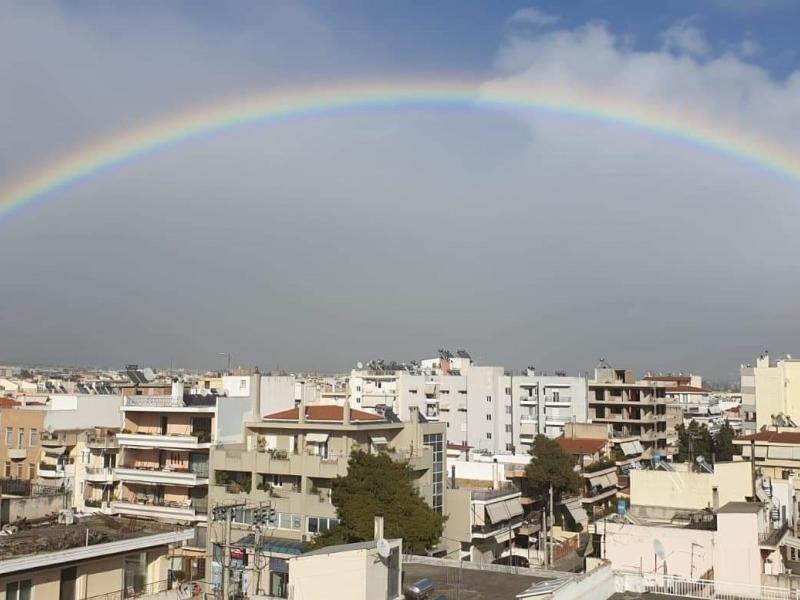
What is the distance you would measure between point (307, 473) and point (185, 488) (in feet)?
29.4

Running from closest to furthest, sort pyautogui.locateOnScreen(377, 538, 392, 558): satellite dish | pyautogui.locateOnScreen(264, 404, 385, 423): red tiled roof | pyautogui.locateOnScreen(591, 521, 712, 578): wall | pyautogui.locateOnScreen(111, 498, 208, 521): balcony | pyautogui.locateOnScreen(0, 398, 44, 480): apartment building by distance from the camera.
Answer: pyautogui.locateOnScreen(377, 538, 392, 558): satellite dish < pyautogui.locateOnScreen(591, 521, 712, 578): wall < pyautogui.locateOnScreen(264, 404, 385, 423): red tiled roof < pyautogui.locateOnScreen(111, 498, 208, 521): balcony < pyautogui.locateOnScreen(0, 398, 44, 480): apartment building

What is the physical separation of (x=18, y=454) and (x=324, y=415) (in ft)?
66.8

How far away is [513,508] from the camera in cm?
4497

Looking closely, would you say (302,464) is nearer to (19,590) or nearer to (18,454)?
(19,590)

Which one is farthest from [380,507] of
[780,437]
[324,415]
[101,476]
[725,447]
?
[725,447]

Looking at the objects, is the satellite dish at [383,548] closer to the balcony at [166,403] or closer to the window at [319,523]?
the window at [319,523]

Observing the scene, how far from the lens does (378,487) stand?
31.3m

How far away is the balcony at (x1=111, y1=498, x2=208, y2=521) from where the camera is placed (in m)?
40.7

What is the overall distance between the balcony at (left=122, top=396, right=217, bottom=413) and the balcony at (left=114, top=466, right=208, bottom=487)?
3202 mm

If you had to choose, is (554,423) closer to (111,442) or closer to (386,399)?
(386,399)

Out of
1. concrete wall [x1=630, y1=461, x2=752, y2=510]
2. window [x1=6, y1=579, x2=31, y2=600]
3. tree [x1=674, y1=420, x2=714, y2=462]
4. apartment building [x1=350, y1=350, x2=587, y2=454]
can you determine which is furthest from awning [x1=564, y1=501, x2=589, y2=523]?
window [x1=6, y1=579, x2=31, y2=600]

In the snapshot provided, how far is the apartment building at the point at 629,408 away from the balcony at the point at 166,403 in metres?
40.7

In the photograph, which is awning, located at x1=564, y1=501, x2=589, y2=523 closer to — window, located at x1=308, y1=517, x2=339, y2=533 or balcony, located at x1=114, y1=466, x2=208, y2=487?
window, located at x1=308, y1=517, x2=339, y2=533

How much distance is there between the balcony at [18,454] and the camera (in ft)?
155
